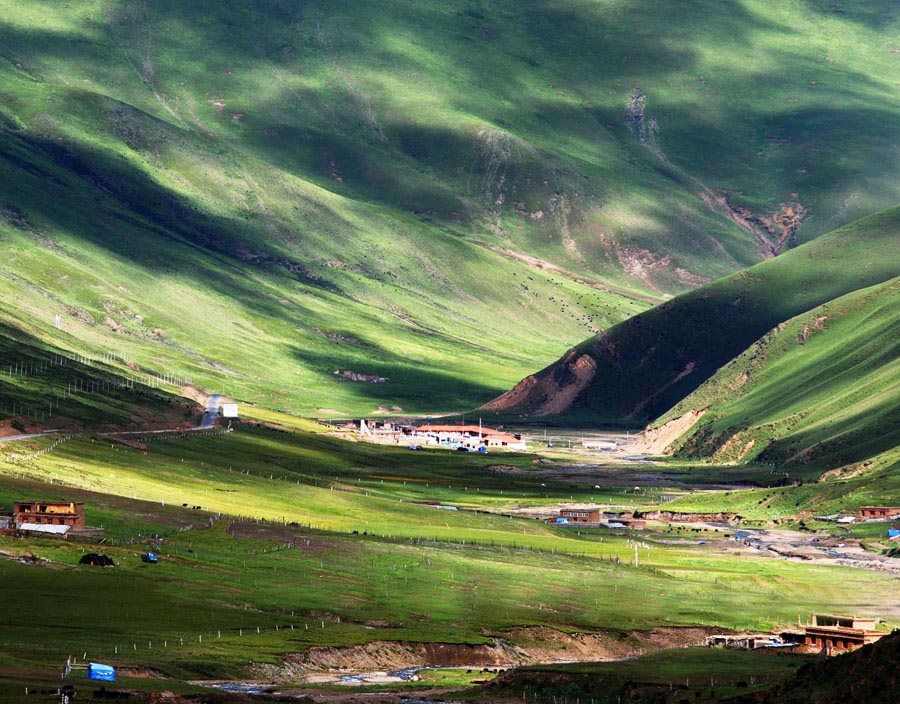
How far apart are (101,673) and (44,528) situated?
48811mm

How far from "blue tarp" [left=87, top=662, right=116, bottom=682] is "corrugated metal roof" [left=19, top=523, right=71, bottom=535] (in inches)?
1832

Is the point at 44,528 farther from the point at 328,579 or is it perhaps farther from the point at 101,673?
the point at 101,673

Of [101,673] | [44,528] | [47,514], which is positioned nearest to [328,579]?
[44,528]

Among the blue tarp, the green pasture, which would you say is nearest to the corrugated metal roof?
the green pasture

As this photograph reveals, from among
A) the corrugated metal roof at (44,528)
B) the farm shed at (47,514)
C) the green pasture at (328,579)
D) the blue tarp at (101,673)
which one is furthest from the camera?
the farm shed at (47,514)

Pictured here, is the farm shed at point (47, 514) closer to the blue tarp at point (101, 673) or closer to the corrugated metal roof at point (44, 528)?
the corrugated metal roof at point (44, 528)

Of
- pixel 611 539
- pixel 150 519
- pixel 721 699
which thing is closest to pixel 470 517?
pixel 611 539

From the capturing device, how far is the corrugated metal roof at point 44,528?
12838cm

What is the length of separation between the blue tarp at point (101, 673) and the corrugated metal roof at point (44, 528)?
46.5 metres

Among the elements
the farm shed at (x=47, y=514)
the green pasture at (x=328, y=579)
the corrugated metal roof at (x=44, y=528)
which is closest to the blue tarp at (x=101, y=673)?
the green pasture at (x=328, y=579)

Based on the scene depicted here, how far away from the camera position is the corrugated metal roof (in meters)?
128

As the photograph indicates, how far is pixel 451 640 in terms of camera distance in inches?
4173

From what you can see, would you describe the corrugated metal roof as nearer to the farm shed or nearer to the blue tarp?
the farm shed

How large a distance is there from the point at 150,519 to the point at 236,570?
22019 mm
